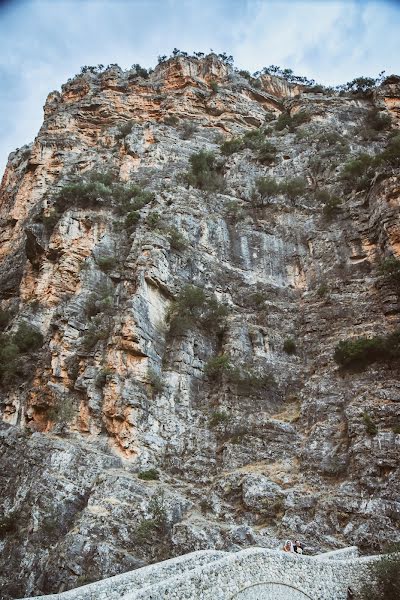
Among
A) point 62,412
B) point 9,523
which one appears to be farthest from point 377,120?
point 9,523

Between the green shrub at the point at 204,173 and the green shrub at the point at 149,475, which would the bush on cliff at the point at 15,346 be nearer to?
the green shrub at the point at 149,475

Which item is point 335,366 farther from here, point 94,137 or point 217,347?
point 94,137

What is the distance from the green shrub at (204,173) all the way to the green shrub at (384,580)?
30.3 metres

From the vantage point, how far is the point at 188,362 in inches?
1126

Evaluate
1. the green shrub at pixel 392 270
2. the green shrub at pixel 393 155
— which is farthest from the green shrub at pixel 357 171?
the green shrub at pixel 392 270

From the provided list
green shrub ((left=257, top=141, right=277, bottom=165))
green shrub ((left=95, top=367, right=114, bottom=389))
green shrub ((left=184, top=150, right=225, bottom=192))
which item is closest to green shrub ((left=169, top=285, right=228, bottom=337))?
green shrub ((left=95, top=367, right=114, bottom=389))

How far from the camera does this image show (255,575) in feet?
50.4

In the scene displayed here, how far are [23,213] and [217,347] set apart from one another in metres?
24.8

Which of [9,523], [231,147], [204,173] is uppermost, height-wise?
[231,147]

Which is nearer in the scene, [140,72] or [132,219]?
[132,219]

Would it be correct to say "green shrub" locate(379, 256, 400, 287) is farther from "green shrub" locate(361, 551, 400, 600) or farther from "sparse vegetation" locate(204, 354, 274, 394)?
"green shrub" locate(361, 551, 400, 600)

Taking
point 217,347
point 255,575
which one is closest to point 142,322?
point 217,347

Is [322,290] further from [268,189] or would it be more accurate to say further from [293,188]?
[268,189]

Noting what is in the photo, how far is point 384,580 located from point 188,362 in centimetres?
1511
